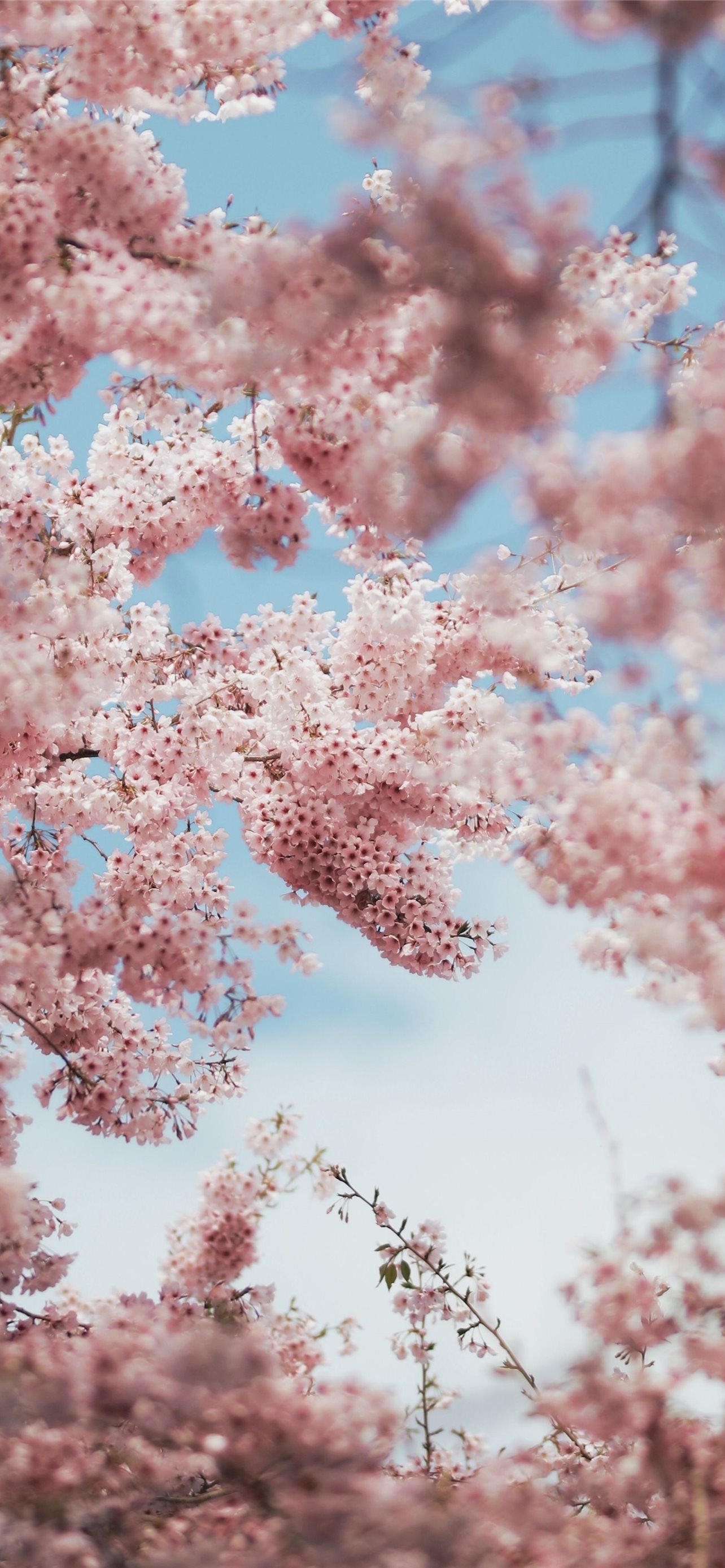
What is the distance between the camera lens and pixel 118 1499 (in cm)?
316

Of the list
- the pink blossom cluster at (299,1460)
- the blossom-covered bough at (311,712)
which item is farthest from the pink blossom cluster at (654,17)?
the pink blossom cluster at (299,1460)

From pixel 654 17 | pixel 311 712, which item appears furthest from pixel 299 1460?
pixel 311 712

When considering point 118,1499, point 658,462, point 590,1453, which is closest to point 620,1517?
point 118,1499

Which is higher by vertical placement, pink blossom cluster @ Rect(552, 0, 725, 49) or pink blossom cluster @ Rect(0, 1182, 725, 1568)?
pink blossom cluster @ Rect(552, 0, 725, 49)

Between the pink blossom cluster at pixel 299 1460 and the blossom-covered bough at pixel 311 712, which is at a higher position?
the blossom-covered bough at pixel 311 712

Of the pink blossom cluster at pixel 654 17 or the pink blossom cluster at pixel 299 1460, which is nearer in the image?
the pink blossom cluster at pixel 299 1460

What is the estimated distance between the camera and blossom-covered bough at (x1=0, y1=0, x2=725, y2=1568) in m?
3.11

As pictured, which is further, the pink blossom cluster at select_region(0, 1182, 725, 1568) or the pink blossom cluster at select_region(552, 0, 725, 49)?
the pink blossom cluster at select_region(552, 0, 725, 49)

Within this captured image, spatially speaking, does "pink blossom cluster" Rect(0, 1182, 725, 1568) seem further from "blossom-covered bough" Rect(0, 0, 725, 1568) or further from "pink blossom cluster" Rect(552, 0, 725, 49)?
"pink blossom cluster" Rect(552, 0, 725, 49)

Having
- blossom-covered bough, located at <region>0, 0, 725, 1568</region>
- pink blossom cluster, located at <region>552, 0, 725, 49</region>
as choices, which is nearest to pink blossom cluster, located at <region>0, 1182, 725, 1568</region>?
blossom-covered bough, located at <region>0, 0, 725, 1568</region>

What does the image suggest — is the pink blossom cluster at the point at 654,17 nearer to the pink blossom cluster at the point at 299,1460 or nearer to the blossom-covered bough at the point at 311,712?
the blossom-covered bough at the point at 311,712

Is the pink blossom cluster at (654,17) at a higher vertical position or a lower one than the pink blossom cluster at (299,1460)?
higher

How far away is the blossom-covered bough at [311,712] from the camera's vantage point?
10.2ft

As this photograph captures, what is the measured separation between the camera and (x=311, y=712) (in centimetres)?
796
